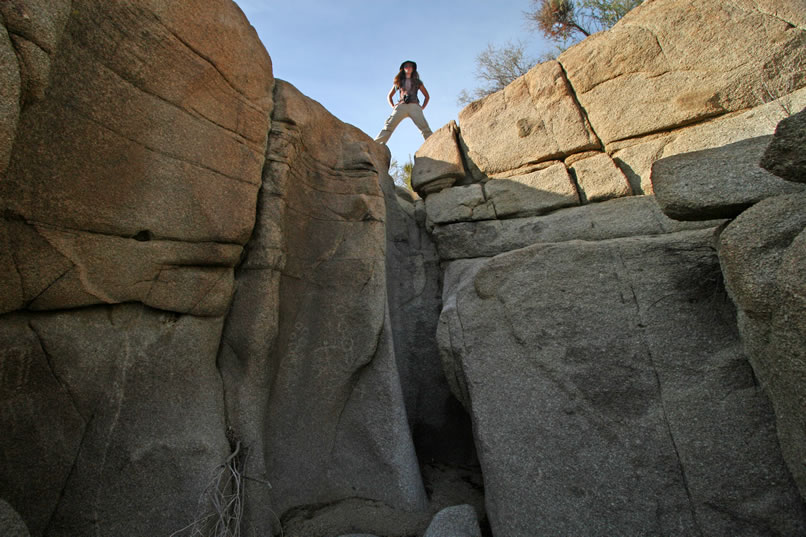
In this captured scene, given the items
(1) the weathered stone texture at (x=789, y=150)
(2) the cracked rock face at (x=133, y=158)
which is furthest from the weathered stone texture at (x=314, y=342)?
(1) the weathered stone texture at (x=789, y=150)

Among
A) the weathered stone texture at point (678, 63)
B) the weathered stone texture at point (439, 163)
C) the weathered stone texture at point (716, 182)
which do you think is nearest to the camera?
the weathered stone texture at point (716, 182)

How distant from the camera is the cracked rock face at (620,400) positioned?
5.84 ft

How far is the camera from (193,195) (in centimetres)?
244

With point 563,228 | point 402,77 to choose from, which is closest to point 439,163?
point 563,228

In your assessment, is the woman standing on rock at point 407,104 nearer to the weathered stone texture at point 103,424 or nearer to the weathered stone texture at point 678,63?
the weathered stone texture at point 678,63

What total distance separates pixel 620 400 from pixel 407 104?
4645mm

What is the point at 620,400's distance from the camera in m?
2.07

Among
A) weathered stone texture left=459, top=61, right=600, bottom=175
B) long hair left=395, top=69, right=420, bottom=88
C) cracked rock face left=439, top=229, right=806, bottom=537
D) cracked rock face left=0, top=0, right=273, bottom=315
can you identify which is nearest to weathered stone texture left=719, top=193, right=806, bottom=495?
cracked rock face left=439, top=229, right=806, bottom=537

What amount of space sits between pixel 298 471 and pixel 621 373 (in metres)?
2.26

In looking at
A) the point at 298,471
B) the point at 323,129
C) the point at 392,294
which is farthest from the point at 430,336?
the point at 323,129

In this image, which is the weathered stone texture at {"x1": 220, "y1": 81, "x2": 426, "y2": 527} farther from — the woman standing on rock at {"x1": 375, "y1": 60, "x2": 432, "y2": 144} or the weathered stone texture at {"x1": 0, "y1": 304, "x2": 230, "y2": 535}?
the woman standing on rock at {"x1": 375, "y1": 60, "x2": 432, "y2": 144}

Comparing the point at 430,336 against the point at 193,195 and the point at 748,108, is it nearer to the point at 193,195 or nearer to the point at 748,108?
the point at 193,195

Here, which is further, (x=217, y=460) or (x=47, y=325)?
(x=217, y=460)

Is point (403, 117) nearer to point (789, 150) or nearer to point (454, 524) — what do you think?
point (789, 150)
